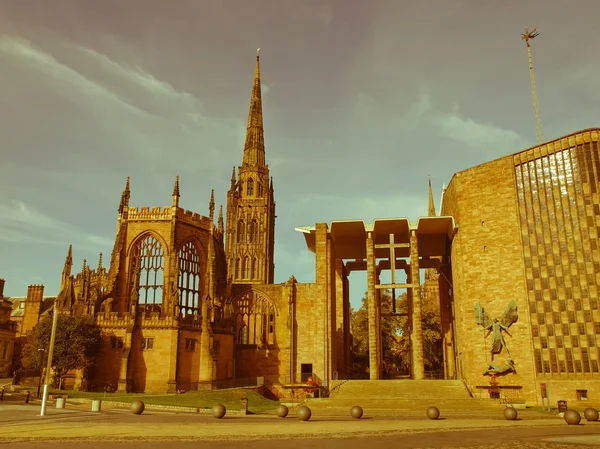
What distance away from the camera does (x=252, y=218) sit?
296ft

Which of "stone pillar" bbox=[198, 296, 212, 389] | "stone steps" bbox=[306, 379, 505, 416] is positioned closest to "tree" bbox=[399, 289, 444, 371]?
"stone steps" bbox=[306, 379, 505, 416]

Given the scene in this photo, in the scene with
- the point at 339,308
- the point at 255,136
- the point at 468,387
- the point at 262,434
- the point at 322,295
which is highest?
the point at 255,136

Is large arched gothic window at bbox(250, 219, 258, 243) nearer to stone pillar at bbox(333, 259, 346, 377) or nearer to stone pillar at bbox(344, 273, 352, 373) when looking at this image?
stone pillar at bbox(344, 273, 352, 373)

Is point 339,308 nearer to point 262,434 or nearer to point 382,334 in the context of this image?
point 382,334

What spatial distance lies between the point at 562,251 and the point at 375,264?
55.2 ft

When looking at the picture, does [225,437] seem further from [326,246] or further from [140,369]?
[326,246]

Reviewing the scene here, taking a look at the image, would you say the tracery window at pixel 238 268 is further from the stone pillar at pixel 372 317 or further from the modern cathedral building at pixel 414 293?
the stone pillar at pixel 372 317

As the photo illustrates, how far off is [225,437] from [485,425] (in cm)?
1273

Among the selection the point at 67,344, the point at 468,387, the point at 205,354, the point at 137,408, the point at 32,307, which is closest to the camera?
the point at 137,408

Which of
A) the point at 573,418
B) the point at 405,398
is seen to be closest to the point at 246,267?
the point at 405,398

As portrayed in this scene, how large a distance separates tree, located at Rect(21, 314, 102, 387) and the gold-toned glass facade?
34.1m

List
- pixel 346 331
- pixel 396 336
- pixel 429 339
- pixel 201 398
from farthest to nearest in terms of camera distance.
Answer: pixel 396 336, pixel 429 339, pixel 346 331, pixel 201 398

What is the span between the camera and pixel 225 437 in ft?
58.5

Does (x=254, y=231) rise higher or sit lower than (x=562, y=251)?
higher
